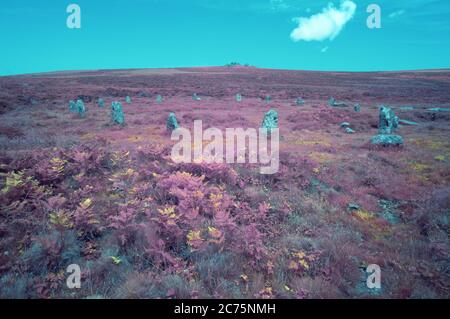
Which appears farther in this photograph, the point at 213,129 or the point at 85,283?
the point at 213,129

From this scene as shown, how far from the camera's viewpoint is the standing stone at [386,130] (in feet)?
44.7

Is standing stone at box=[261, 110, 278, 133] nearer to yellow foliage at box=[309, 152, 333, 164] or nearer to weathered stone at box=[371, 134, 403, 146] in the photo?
yellow foliage at box=[309, 152, 333, 164]

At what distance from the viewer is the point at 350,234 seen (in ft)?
19.1

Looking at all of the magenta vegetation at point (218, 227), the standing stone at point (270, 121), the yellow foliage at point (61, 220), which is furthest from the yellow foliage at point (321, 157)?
the yellow foliage at point (61, 220)

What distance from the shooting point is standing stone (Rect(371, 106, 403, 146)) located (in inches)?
536

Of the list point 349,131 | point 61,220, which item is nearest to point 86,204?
point 61,220

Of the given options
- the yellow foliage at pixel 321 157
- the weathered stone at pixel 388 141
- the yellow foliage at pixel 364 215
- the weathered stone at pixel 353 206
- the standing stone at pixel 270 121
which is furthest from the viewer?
the standing stone at pixel 270 121

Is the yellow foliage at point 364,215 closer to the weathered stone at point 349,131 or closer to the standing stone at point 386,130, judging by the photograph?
the standing stone at point 386,130

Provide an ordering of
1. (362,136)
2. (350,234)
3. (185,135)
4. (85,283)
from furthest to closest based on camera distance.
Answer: (362,136) → (185,135) → (350,234) → (85,283)

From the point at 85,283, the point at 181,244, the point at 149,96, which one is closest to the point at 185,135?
the point at 181,244
